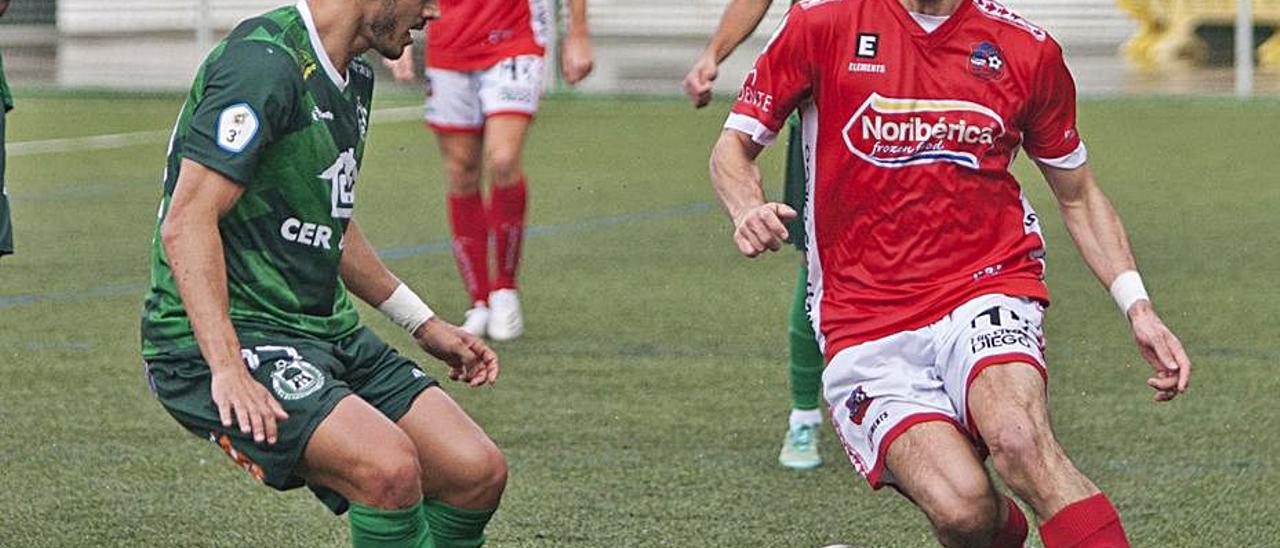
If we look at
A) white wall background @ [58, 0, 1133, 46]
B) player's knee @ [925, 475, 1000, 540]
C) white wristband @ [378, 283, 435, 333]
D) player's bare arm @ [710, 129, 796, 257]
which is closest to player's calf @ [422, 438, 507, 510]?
white wristband @ [378, 283, 435, 333]

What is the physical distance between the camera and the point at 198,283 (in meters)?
4.27

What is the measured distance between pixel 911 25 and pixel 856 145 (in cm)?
29

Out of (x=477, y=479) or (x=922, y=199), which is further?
(x=922, y=199)

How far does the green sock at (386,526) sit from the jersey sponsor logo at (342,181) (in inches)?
24.2

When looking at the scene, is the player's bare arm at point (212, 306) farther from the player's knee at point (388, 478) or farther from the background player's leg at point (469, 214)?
the background player's leg at point (469, 214)

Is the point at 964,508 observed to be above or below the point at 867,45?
below

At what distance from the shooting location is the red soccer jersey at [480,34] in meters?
9.20

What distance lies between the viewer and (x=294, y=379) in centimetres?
447

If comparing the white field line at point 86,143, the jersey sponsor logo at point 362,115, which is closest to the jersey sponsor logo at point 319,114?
the jersey sponsor logo at point 362,115

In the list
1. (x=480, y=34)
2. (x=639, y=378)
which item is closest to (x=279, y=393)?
(x=639, y=378)

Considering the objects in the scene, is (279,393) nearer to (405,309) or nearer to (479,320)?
(405,309)

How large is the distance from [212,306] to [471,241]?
4911 mm

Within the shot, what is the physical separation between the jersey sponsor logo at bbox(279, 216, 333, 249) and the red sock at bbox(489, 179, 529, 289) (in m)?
4.41

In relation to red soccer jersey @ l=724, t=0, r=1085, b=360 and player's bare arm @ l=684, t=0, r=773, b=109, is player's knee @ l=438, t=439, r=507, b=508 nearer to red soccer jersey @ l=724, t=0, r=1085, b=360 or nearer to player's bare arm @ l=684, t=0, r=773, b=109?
red soccer jersey @ l=724, t=0, r=1085, b=360
